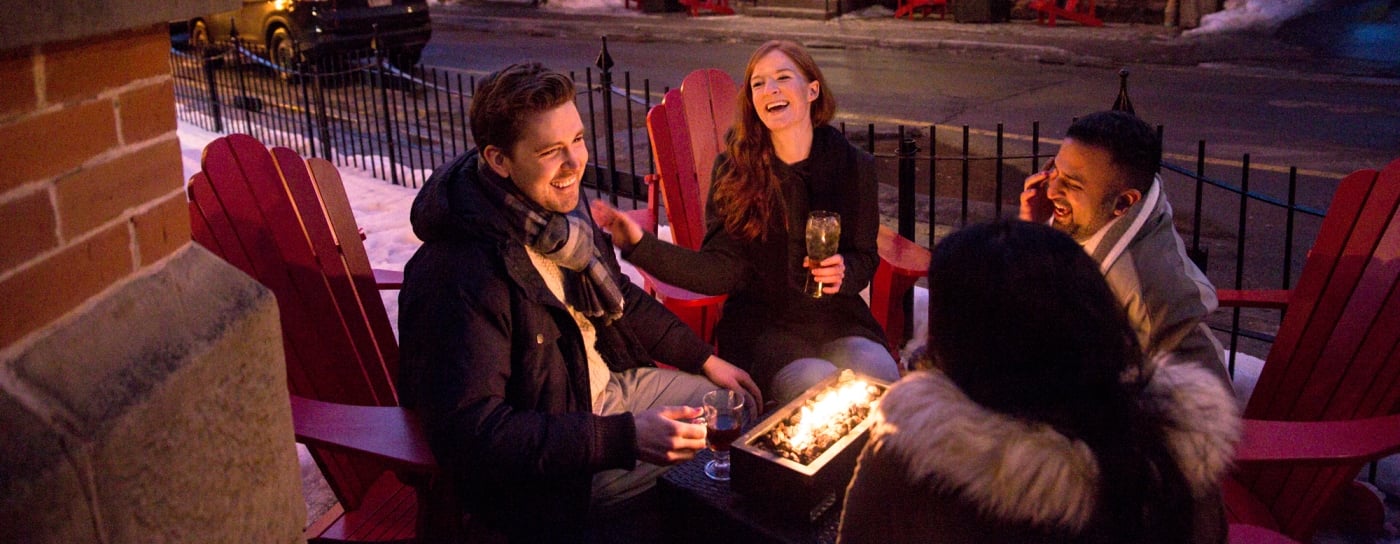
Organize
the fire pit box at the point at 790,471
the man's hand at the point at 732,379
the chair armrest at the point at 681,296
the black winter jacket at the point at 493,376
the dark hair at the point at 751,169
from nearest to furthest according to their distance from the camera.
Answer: the fire pit box at the point at 790,471, the black winter jacket at the point at 493,376, the man's hand at the point at 732,379, the dark hair at the point at 751,169, the chair armrest at the point at 681,296

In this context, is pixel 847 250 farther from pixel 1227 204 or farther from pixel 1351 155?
pixel 1351 155

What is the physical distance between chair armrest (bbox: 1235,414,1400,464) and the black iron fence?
178 cm

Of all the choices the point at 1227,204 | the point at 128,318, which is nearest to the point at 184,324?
the point at 128,318

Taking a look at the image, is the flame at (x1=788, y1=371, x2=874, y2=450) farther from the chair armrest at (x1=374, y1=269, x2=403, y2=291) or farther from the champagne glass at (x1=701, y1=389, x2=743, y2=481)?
the chair armrest at (x1=374, y1=269, x2=403, y2=291)

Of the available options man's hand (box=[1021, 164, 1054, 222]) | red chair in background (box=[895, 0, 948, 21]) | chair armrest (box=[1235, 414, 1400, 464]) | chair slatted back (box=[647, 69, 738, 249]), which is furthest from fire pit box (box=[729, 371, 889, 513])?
red chair in background (box=[895, 0, 948, 21])

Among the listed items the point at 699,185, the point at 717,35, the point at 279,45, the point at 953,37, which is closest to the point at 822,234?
the point at 699,185

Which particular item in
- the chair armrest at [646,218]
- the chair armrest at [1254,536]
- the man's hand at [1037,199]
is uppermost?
the man's hand at [1037,199]

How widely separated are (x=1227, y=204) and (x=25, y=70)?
7457 mm

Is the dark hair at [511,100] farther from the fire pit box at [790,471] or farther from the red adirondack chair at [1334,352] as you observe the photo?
the red adirondack chair at [1334,352]

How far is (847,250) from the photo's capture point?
12.0 ft

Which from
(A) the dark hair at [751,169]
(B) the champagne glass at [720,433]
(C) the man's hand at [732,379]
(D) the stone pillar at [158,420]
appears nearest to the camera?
(D) the stone pillar at [158,420]

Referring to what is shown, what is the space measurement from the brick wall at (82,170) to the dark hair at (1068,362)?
1.18 meters

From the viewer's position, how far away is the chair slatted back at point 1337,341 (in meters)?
2.81

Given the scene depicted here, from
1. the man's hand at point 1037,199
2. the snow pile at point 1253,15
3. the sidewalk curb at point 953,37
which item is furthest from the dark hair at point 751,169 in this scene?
the snow pile at point 1253,15
